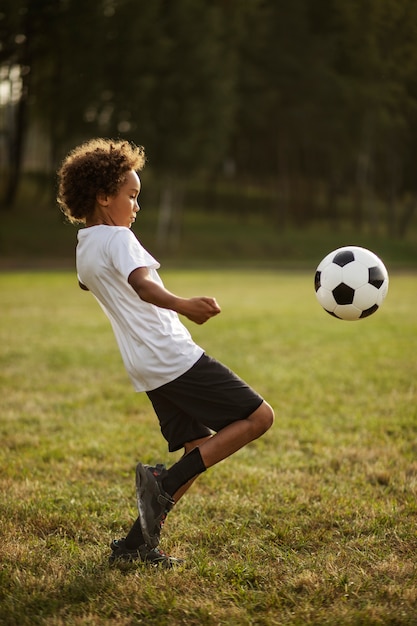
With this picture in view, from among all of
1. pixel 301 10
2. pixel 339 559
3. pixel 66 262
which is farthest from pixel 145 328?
pixel 301 10

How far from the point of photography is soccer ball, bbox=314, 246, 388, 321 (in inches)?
148

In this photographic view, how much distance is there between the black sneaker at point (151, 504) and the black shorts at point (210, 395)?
0.32 m

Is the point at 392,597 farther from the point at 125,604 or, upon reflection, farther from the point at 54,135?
the point at 54,135

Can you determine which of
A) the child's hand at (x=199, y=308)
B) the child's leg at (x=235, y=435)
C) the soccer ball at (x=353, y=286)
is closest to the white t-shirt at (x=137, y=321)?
the child's hand at (x=199, y=308)

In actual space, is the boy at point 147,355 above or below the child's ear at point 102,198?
below

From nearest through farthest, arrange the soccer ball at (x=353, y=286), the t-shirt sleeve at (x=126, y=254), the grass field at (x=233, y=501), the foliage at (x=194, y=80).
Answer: the grass field at (x=233, y=501) → the t-shirt sleeve at (x=126, y=254) → the soccer ball at (x=353, y=286) → the foliage at (x=194, y=80)

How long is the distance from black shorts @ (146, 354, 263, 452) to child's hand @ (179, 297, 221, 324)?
30 cm

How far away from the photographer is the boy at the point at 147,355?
2.90m

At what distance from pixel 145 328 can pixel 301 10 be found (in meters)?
35.7

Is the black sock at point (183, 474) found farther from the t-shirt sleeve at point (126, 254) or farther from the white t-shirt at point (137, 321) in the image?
the t-shirt sleeve at point (126, 254)

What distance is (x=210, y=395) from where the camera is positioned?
2957 mm

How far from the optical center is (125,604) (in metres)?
2.62

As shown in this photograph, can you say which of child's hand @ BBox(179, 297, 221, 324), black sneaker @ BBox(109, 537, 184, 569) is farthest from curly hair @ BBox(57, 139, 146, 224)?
Result: black sneaker @ BBox(109, 537, 184, 569)

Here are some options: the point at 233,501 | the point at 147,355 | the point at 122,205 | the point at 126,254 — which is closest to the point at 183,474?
the point at 147,355
